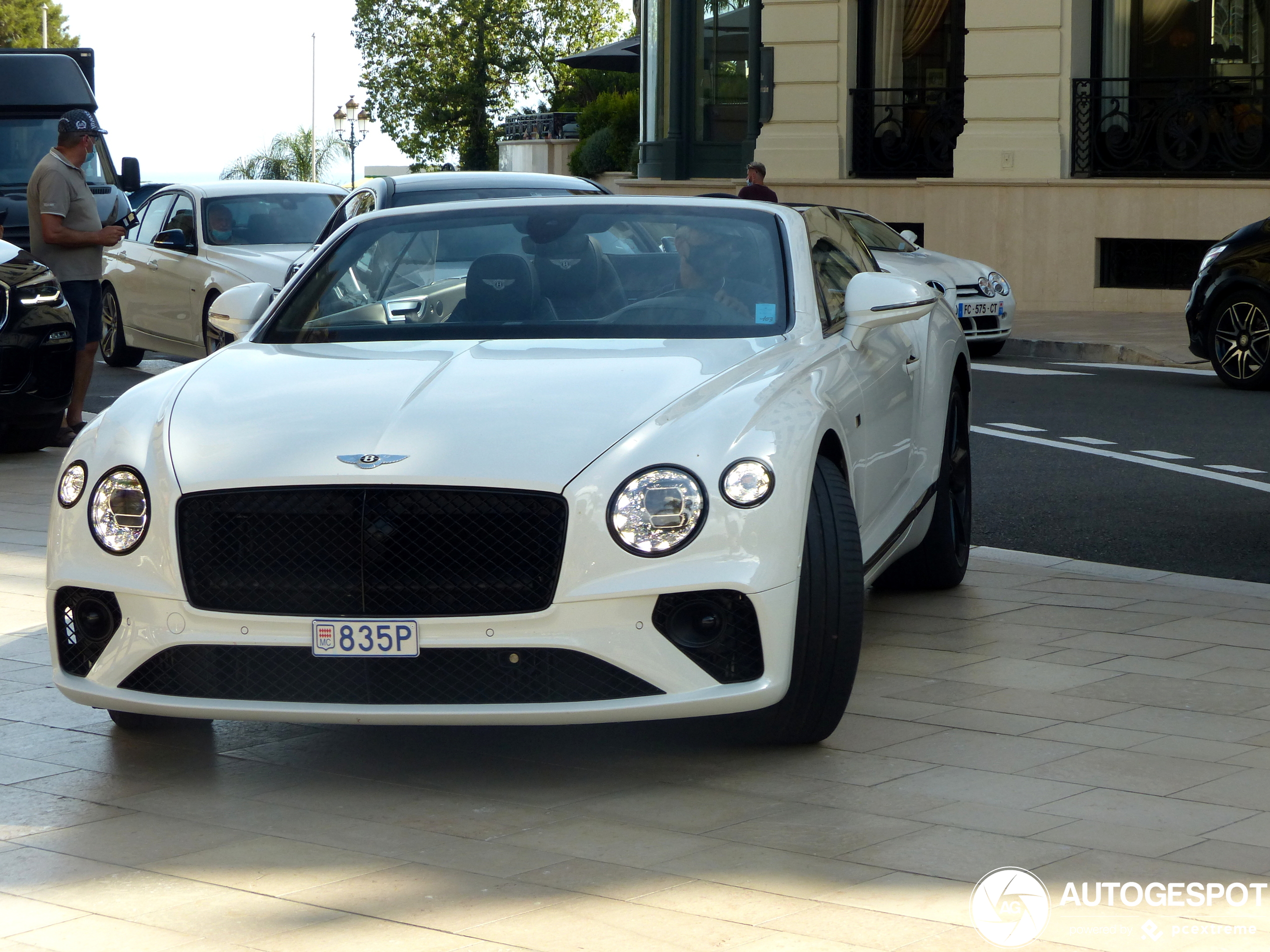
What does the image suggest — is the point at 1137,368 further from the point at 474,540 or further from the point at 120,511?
the point at 120,511

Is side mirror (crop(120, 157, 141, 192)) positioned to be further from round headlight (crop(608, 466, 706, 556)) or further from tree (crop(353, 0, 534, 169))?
tree (crop(353, 0, 534, 169))

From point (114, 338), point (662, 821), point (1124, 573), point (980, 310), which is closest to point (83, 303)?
point (114, 338)

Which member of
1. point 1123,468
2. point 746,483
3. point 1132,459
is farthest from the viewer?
point 1132,459

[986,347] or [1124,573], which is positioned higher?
[986,347]

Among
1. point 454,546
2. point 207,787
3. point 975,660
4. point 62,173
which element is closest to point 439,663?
point 454,546

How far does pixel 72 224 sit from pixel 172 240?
3.84m

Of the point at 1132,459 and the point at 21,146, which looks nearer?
the point at 1132,459

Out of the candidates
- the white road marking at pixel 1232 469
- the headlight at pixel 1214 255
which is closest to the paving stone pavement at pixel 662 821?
the white road marking at pixel 1232 469

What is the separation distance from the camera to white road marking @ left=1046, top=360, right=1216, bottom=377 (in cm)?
1652

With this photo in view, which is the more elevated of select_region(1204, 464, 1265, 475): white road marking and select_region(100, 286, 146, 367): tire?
select_region(100, 286, 146, 367): tire

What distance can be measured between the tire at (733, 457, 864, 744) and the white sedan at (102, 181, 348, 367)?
10.1 metres

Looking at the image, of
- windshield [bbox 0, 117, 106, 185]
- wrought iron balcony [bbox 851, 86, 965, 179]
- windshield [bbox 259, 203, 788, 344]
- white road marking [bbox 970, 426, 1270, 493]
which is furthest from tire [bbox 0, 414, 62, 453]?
wrought iron balcony [bbox 851, 86, 965, 179]

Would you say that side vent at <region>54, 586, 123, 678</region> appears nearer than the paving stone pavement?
No

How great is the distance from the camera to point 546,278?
569 cm
